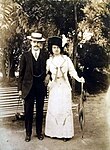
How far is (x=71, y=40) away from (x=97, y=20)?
92mm

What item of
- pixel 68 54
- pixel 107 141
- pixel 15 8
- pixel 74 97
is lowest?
pixel 107 141

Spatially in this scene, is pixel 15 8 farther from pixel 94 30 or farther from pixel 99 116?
pixel 99 116

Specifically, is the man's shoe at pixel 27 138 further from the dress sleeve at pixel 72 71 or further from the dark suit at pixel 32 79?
the dress sleeve at pixel 72 71

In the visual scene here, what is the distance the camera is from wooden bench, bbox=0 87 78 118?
0.97 metres

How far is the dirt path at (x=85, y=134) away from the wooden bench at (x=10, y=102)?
20 millimetres

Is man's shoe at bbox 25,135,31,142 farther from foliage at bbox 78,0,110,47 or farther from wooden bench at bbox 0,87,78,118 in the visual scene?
foliage at bbox 78,0,110,47

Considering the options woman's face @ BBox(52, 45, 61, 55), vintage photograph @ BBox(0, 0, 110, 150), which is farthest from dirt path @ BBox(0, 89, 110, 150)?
woman's face @ BBox(52, 45, 61, 55)

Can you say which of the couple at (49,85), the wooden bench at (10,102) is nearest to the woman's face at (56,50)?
the couple at (49,85)

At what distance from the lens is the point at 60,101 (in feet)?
3.27

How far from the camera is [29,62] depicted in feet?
3.16

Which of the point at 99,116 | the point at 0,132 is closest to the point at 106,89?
the point at 99,116

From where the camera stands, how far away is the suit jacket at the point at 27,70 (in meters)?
0.96

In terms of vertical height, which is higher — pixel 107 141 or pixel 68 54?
pixel 68 54

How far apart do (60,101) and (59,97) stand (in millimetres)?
11
